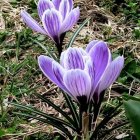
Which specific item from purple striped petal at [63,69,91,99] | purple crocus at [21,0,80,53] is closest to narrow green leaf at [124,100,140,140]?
purple striped petal at [63,69,91,99]

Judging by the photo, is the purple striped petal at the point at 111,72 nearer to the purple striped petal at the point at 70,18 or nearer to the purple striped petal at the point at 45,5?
the purple striped petal at the point at 70,18

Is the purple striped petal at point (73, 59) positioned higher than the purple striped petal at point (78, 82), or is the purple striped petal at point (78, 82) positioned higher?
the purple striped petal at point (73, 59)

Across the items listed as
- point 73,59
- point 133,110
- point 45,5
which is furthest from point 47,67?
point 45,5

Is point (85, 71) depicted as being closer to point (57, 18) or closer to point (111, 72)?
point (111, 72)

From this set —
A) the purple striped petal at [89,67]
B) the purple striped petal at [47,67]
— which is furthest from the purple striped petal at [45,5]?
the purple striped petal at [89,67]

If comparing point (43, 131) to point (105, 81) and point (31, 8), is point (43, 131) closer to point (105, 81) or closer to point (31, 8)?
point (105, 81)

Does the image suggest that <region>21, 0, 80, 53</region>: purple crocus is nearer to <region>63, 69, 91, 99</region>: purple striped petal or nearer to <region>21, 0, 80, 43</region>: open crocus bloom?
<region>21, 0, 80, 43</region>: open crocus bloom

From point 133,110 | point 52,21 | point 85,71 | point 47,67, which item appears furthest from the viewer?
point 52,21
